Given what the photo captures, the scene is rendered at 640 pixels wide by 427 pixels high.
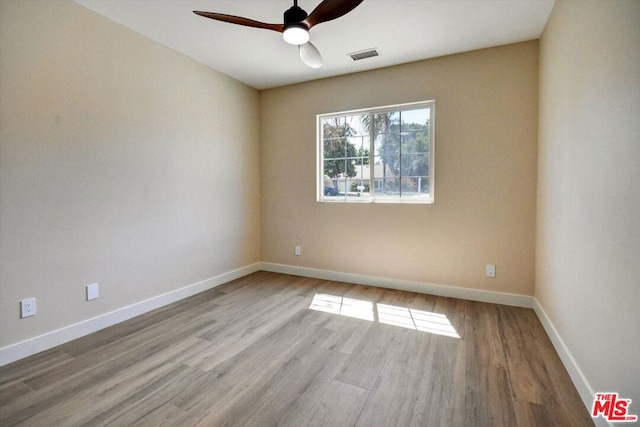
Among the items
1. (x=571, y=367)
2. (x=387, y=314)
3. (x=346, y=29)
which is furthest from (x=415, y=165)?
(x=571, y=367)

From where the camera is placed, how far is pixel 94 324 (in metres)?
2.50

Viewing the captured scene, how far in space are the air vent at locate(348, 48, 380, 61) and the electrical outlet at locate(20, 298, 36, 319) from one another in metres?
3.49

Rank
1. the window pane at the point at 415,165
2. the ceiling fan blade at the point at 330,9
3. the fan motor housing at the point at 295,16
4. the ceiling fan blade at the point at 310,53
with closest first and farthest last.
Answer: the ceiling fan blade at the point at 330,9 → the fan motor housing at the point at 295,16 → the ceiling fan blade at the point at 310,53 → the window pane at the point at 415,165

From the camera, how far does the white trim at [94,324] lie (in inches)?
81.4

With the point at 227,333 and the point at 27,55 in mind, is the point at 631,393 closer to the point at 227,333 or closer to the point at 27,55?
the point at 227,333

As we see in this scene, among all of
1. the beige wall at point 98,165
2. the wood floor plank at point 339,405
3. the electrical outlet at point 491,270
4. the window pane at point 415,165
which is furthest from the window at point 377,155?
the wood floor plank at point 339,405

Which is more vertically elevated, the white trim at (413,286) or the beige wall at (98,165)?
the beige wall at (98,165)

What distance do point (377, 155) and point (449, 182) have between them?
35.5 inches

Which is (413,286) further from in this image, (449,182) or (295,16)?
(295,16)

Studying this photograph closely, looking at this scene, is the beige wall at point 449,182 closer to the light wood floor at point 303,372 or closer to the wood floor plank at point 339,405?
the light wood floor at point 303,372

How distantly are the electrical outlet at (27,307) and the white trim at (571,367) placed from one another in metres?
3.45

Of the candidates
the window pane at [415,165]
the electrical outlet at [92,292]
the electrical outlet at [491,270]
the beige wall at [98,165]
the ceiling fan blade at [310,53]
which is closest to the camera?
the beige wall at [98,165]

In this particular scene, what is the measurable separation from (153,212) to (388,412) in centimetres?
267

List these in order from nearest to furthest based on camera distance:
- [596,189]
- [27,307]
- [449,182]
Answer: [596,189], [27,307], [449,182]
